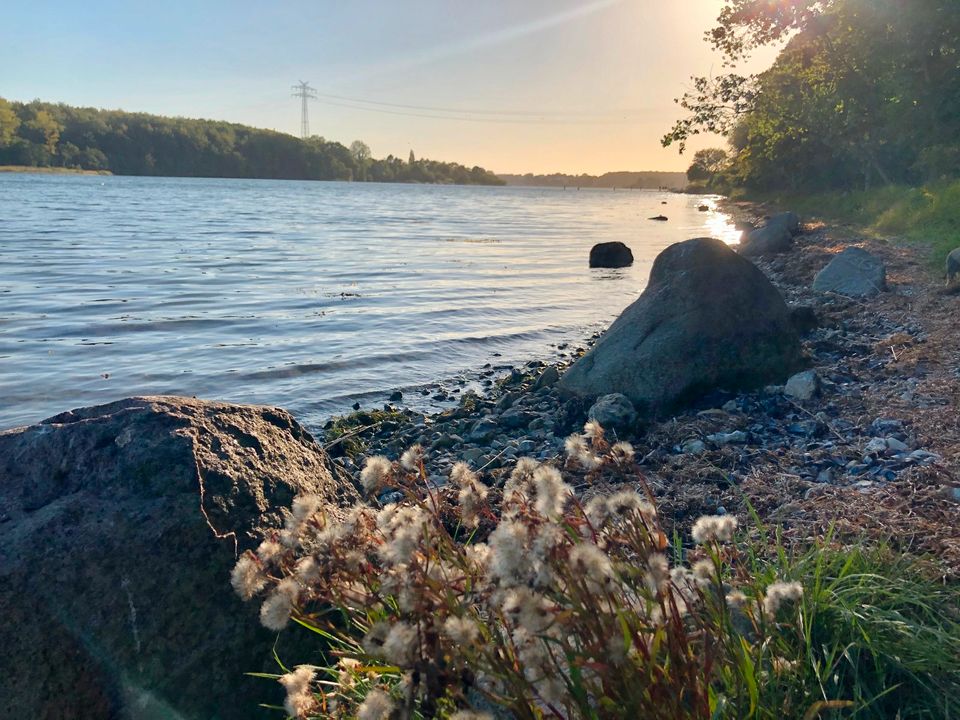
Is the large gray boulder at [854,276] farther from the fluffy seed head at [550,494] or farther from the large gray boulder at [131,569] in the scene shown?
the fluffy seed head at [550,494]

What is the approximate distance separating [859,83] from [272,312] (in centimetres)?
2520

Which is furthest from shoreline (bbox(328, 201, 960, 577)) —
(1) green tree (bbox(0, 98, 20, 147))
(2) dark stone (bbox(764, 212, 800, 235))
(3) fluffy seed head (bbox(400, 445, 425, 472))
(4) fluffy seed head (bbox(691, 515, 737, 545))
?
(1) green tree (bbox(0, 98, 20, 147))

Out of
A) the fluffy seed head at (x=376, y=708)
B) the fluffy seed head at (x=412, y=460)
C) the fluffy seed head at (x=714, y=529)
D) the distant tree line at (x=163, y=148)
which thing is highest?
the distant tree line at (x=163, y=148)

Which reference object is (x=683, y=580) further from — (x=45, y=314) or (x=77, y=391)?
(x=45, y=314)

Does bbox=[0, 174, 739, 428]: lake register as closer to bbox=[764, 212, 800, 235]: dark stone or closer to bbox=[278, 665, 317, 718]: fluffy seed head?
bbox=[764, 212, 800, 235]: dark stone

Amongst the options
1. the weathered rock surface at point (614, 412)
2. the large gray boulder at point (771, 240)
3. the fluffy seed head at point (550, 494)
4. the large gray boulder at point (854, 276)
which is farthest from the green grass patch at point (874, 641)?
the large gray boulder at point (771, 240)

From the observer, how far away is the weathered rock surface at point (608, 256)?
27297 millimetres

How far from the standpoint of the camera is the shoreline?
4418mm

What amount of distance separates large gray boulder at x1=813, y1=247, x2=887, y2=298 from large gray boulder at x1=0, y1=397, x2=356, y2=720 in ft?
42.3

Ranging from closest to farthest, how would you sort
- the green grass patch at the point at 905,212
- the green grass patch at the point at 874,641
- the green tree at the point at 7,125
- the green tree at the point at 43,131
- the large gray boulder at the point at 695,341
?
the green grass patch at the point at 874,641, the large gray boulder at the point at 695,341, the green grass patch at the point at 905,212, the green tree at the point at 7,125, the green tree at the point at 43,131

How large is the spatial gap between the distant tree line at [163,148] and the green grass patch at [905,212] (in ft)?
395

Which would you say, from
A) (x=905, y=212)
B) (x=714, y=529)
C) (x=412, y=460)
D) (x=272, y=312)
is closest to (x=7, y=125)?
(x=272, y=312)

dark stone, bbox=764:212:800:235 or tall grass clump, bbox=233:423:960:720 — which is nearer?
tall grass clump, bbox=233:423:960:720

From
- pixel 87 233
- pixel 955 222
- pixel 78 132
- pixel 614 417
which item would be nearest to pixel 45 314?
pixel 614 417
